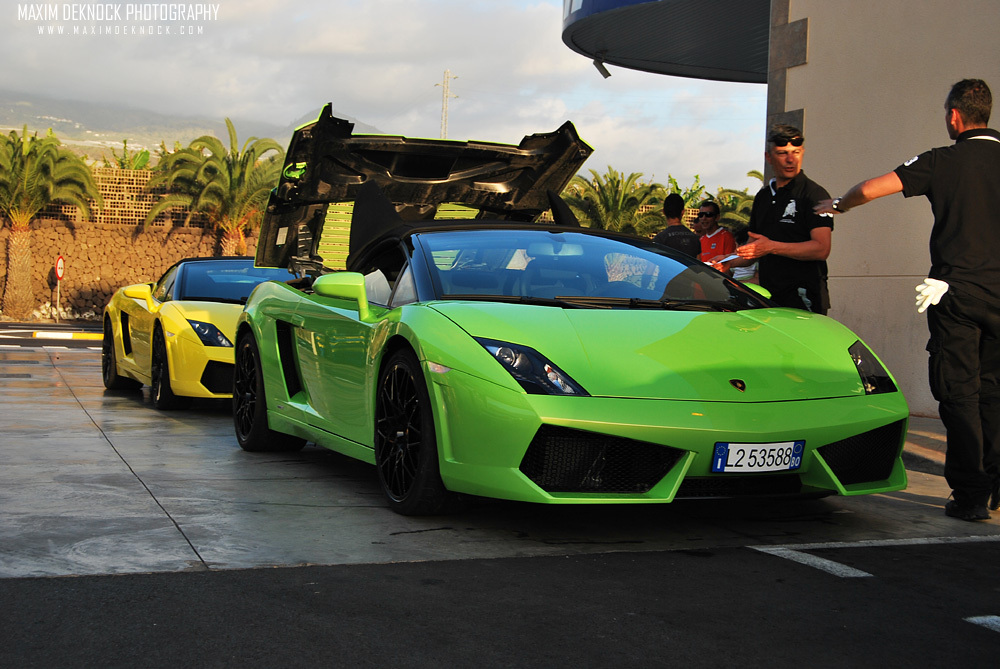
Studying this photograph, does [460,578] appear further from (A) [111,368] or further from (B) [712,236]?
(A) [111,368]

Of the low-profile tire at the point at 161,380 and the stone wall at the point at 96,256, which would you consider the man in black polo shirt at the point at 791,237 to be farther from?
the stone wall at the point at 96,256

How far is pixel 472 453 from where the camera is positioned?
13.9ft

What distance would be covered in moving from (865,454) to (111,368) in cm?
851

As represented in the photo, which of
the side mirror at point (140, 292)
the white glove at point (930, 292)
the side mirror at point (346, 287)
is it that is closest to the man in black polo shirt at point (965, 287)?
the white glove at point (930, 292)

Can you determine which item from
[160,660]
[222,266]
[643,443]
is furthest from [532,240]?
[222,266]

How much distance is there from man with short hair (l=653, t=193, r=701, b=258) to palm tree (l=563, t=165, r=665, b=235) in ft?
81.8

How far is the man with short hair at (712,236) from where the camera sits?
8.81 m

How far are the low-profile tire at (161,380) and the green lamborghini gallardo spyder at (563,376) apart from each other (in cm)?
285

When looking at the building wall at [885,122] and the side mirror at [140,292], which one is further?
the side mirror at [140,292]

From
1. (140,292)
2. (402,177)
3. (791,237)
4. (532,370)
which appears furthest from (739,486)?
Result: (140,292)

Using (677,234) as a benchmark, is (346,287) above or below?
below

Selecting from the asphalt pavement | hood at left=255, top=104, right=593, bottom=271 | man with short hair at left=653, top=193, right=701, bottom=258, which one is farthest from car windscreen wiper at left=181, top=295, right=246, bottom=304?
the asphalt pavement

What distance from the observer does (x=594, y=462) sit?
4.13 m

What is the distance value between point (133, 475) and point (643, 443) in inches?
113
